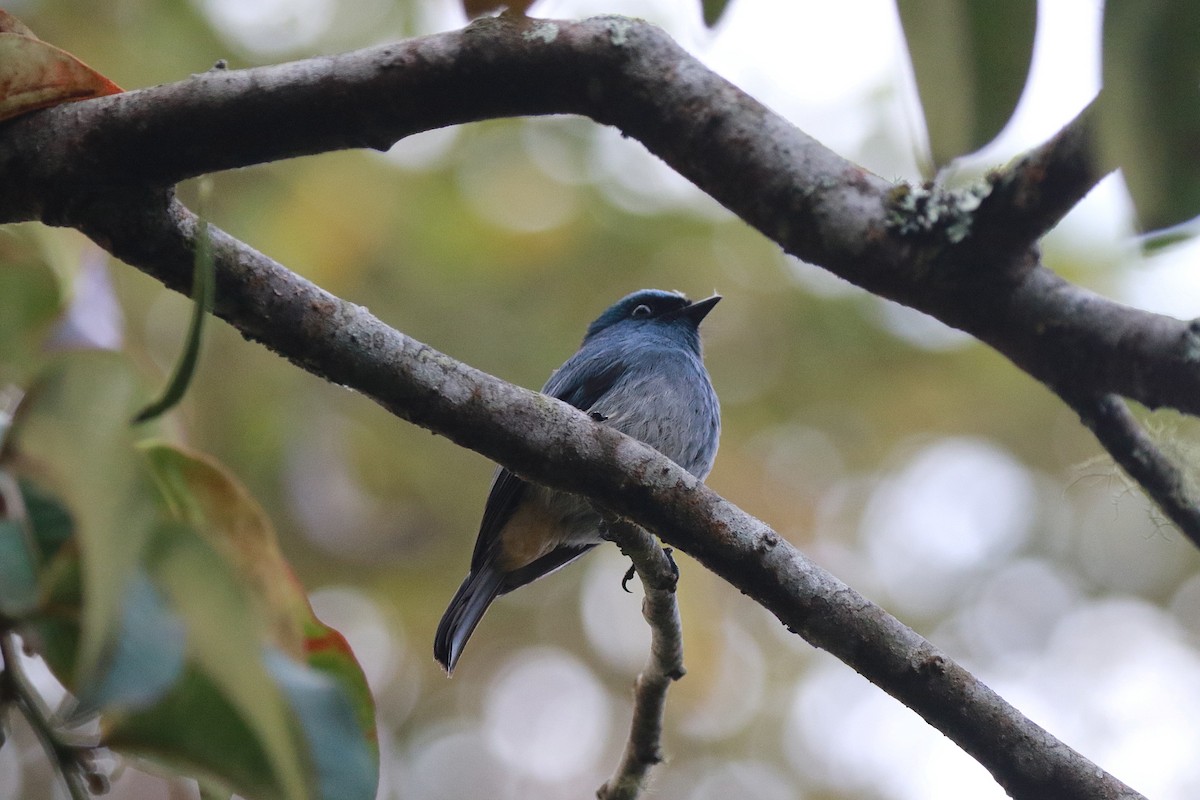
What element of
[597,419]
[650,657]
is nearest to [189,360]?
[650,657]

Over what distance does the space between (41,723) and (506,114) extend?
4.32 ft

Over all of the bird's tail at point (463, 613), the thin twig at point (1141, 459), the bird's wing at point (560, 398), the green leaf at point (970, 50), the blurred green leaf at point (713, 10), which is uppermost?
the green leaf at point (970, 50)

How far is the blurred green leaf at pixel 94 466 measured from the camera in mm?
955

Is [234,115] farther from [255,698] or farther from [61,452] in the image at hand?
[255,698]

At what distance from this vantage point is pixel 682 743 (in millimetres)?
7734

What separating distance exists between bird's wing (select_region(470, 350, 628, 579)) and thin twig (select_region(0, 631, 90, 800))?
8.59 ft

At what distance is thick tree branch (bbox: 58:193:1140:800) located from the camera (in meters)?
2.09

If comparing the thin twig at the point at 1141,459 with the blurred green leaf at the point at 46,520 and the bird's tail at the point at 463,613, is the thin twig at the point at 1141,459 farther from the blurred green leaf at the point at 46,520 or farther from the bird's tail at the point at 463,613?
the bird's tail at the point at 463,613

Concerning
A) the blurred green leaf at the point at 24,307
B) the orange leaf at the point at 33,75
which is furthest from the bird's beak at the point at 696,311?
the blurred green leaf at the point at 24,307

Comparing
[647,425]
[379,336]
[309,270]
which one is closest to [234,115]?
[379,336]

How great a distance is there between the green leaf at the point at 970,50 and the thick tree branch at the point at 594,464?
3.89 feet

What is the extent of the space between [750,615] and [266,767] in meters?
7.10

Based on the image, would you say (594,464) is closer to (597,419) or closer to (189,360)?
(189,360)

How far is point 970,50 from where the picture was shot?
1.10 meters
